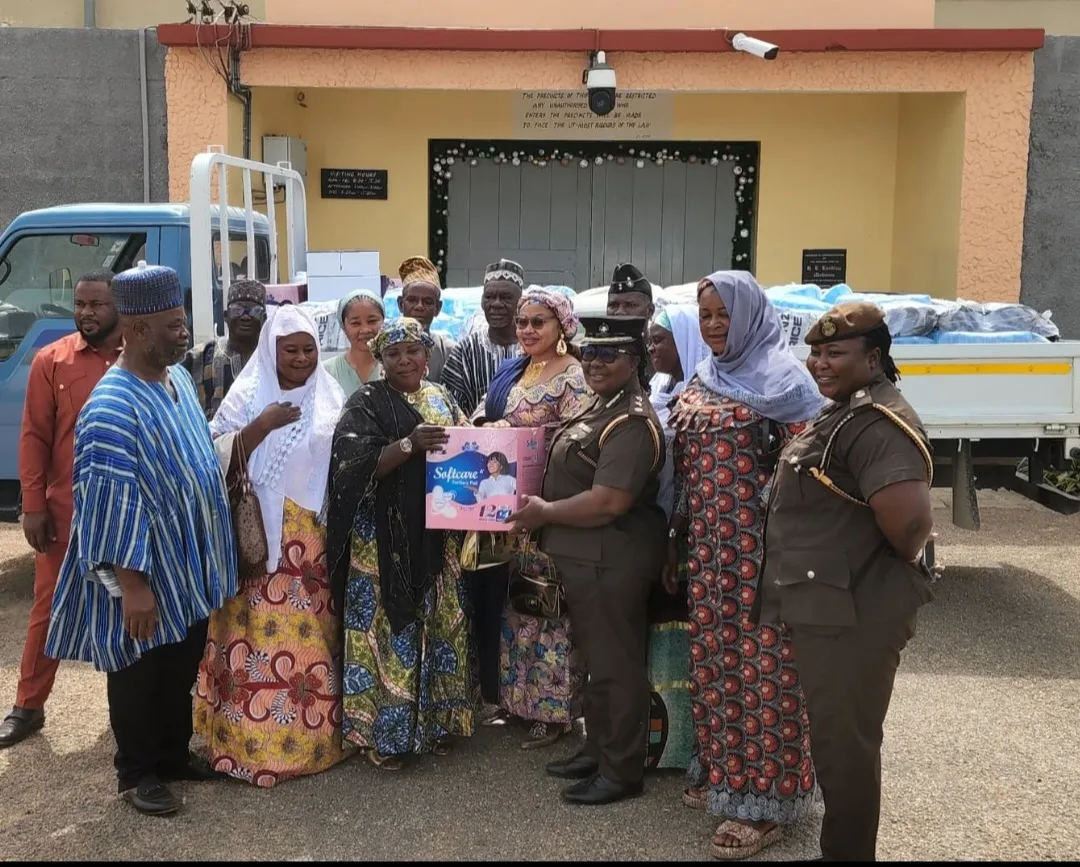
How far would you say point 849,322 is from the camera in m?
2.91

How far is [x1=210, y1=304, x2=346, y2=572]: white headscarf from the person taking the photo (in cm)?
384

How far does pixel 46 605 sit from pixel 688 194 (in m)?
7.31

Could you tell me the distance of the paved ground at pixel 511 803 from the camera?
3.50m

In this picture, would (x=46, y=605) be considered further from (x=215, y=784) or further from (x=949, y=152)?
(x=949, y=152)

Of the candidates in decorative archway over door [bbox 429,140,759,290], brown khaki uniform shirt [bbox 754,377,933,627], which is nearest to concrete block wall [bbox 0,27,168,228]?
decorative archway over door [bbox 429,140,759,290]

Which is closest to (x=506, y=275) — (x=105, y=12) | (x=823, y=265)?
(x=823, y=265)

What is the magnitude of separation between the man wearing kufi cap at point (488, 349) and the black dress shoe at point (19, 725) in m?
2.08

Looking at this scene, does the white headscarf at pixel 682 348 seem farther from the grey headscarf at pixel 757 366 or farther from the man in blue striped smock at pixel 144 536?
the man in blue striped smock at pixel 144 536

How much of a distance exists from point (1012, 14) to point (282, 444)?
420 inches

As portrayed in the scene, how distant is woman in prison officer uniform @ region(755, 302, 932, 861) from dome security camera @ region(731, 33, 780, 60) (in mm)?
5952

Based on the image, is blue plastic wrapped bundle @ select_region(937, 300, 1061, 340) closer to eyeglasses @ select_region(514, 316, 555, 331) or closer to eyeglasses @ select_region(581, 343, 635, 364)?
eyeglasses @ select_region(514, 316, 555, 331)

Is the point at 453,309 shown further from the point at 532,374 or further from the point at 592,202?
the point at 592,202

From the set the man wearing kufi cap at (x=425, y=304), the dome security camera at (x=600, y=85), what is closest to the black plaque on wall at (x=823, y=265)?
the dome security camera at (x=600, y=85)

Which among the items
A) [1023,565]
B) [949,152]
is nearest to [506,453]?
[1023,565]
